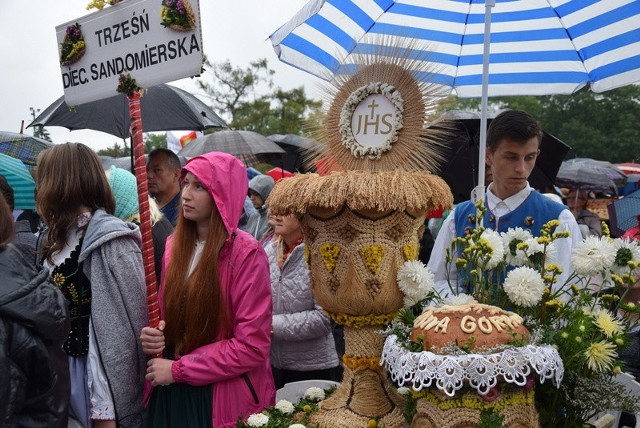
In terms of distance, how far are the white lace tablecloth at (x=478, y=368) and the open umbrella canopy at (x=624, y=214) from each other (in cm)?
317

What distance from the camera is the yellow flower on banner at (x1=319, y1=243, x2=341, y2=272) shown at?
2.40 m

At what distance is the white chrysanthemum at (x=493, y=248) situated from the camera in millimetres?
2189

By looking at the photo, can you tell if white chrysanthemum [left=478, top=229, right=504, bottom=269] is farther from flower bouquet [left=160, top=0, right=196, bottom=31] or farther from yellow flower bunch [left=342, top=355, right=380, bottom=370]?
flower bouquet [left=160, top=0, right=196, bottom=31]

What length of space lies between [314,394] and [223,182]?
99 cm

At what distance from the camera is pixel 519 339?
6.47 ft

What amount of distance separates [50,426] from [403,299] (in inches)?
48.6

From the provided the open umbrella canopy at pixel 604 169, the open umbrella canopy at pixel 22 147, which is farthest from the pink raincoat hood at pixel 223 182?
the open umbrella canopy at pixel 604 169

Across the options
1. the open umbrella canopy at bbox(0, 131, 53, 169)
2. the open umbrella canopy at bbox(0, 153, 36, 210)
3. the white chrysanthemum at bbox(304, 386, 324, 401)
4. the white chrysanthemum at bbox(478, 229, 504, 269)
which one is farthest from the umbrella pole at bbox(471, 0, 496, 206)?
the open umbrella canopy at bbox(0, 131, 53, 169)

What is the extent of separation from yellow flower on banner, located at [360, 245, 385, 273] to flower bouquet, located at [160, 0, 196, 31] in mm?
1013

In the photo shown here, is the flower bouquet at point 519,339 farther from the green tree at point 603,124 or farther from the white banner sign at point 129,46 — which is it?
the green tree at point 603,124

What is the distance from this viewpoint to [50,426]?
205 cm

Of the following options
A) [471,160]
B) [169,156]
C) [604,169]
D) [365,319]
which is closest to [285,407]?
[365,319]

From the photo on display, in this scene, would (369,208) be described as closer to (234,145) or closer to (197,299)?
(197,299)

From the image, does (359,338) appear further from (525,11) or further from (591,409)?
(525,11)
